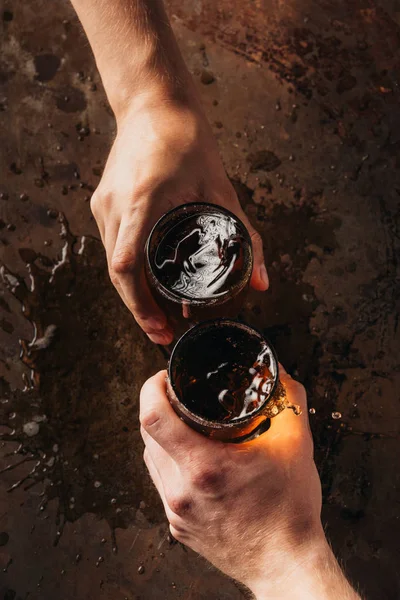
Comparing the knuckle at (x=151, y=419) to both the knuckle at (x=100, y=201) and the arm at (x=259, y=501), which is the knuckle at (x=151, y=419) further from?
the knuckle at (x=100, y=201)

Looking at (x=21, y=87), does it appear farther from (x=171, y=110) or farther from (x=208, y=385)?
(x=208, y=385)

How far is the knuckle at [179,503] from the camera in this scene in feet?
4.54

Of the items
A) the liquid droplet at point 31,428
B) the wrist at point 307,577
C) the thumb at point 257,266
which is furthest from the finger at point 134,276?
the wrist at point 307,577

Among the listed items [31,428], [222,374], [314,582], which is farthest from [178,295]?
[31,428]

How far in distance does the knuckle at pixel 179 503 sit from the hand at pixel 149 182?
0.57 m

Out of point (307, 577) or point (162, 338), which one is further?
point (162, 338)

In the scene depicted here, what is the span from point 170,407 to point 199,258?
1.43ft

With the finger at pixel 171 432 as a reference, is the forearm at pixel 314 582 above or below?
below

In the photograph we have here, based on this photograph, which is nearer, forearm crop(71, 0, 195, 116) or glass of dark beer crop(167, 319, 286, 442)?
glass of dark beer crop(167, 319, 286, 442)

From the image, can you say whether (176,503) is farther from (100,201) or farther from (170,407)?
(100,201)

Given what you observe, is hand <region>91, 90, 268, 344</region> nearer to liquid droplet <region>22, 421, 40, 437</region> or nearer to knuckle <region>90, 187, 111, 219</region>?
knuckle <region>90, 187, 111, 219</region>

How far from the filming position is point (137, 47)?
5.64 ft

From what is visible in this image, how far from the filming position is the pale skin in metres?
1.34

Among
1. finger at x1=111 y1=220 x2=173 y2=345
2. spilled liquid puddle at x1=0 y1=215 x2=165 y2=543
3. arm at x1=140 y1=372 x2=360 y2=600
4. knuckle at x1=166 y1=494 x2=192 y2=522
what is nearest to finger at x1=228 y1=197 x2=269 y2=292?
finger at x1=111 y1=220 x2=173 y2=345
